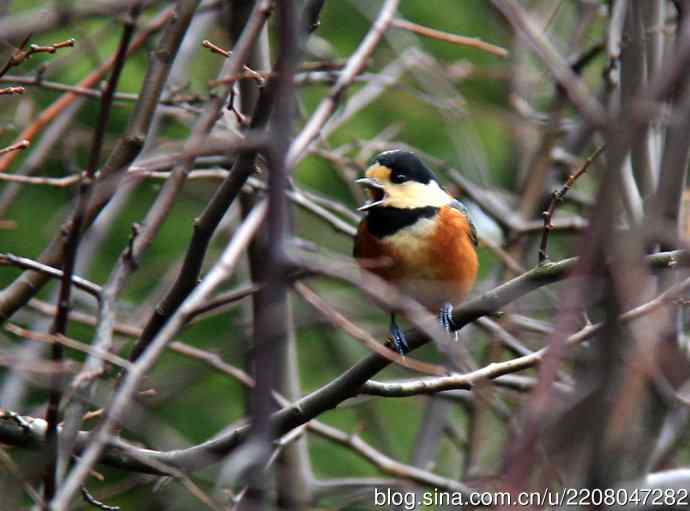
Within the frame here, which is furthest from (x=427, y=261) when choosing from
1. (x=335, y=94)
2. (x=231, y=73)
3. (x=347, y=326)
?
(x=347, y=326)

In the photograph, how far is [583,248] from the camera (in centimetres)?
139

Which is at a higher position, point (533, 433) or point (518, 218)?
point (533, 433)

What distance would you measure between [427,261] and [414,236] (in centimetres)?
11

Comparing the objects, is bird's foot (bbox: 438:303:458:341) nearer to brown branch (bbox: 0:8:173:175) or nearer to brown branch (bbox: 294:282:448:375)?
brown branch (bbox: 294:282:448:375)

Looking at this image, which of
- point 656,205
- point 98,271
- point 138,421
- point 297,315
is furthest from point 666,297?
point 98,271

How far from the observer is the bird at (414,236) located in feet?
13.4

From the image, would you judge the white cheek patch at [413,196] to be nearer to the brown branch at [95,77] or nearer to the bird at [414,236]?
the bird at [414,236]

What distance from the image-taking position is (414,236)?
163 inches

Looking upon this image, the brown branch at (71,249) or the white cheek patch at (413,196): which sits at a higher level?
the brown branch at (71,249)

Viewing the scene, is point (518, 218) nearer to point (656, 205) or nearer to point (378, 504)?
point (378, 504)

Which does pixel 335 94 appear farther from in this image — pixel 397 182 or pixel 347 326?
pixel 347 326

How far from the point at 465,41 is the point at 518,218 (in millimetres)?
1476

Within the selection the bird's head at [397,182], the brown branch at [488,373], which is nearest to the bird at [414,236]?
the bird's head at [397,182]

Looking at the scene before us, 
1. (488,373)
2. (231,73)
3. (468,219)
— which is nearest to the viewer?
(488,373)
